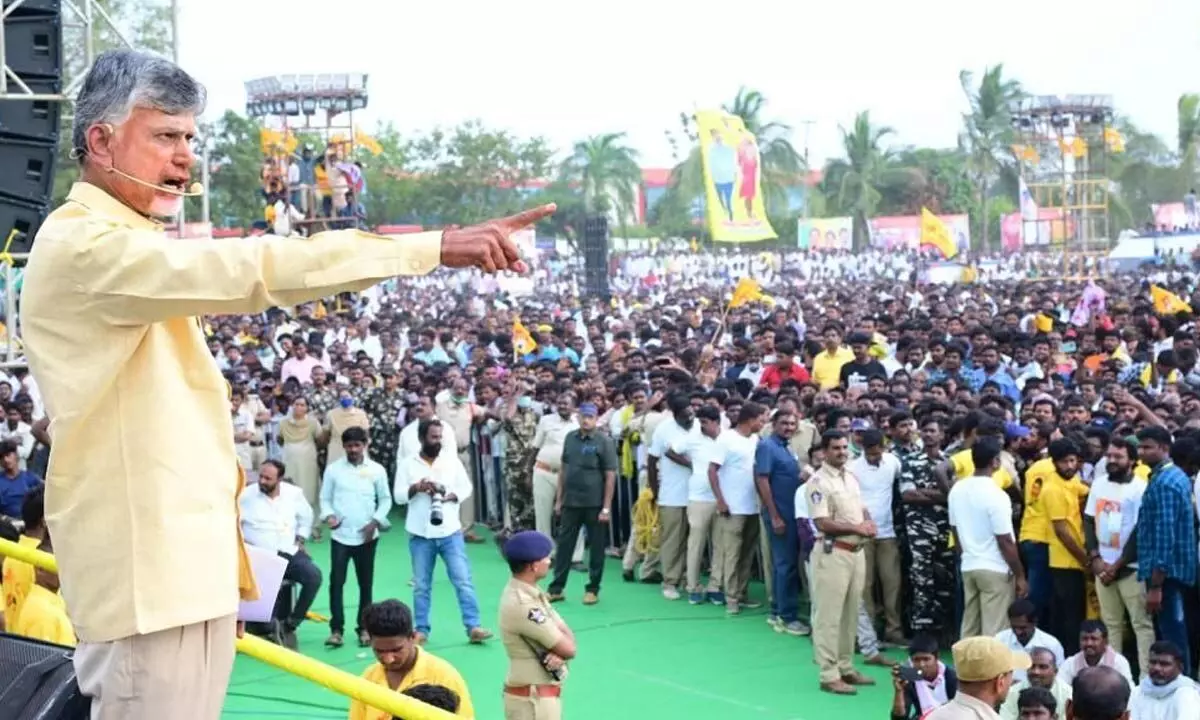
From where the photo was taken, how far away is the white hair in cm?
214

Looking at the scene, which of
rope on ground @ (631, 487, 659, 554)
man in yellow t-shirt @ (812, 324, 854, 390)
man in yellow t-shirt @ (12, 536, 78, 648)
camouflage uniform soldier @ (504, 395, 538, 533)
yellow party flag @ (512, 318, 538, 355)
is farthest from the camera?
yellow party flag @ (512, 318, 538, 355)

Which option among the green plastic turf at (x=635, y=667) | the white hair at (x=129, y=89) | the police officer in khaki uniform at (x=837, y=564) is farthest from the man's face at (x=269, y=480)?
the white hair at (x=129, y=89)

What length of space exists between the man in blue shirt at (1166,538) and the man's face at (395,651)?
13.3 ft

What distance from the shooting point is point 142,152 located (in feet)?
7.07

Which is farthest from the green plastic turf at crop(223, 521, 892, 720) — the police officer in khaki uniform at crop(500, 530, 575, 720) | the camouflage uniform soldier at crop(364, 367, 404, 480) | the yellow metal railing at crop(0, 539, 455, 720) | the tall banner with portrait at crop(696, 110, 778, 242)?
the tall banner with portrait at crop(696, 110, 778, 242)

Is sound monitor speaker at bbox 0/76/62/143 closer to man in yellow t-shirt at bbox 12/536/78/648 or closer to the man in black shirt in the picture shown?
man in yellow t-shirt at bbox 12/536/78/648

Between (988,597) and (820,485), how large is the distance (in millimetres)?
1112

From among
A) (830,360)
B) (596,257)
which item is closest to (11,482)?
(830,360)

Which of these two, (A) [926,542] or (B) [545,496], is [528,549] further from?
(B) [545,496]

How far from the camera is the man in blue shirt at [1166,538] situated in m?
8.11

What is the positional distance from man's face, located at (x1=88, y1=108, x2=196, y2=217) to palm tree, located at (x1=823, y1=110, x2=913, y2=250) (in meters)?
60.4

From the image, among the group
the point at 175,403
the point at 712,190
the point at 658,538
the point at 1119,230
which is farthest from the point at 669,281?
the point at 175,403

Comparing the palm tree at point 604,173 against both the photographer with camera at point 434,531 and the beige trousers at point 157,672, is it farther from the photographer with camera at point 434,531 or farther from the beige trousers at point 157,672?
the beige trousers at point 157,672

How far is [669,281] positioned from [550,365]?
88.8 feet
